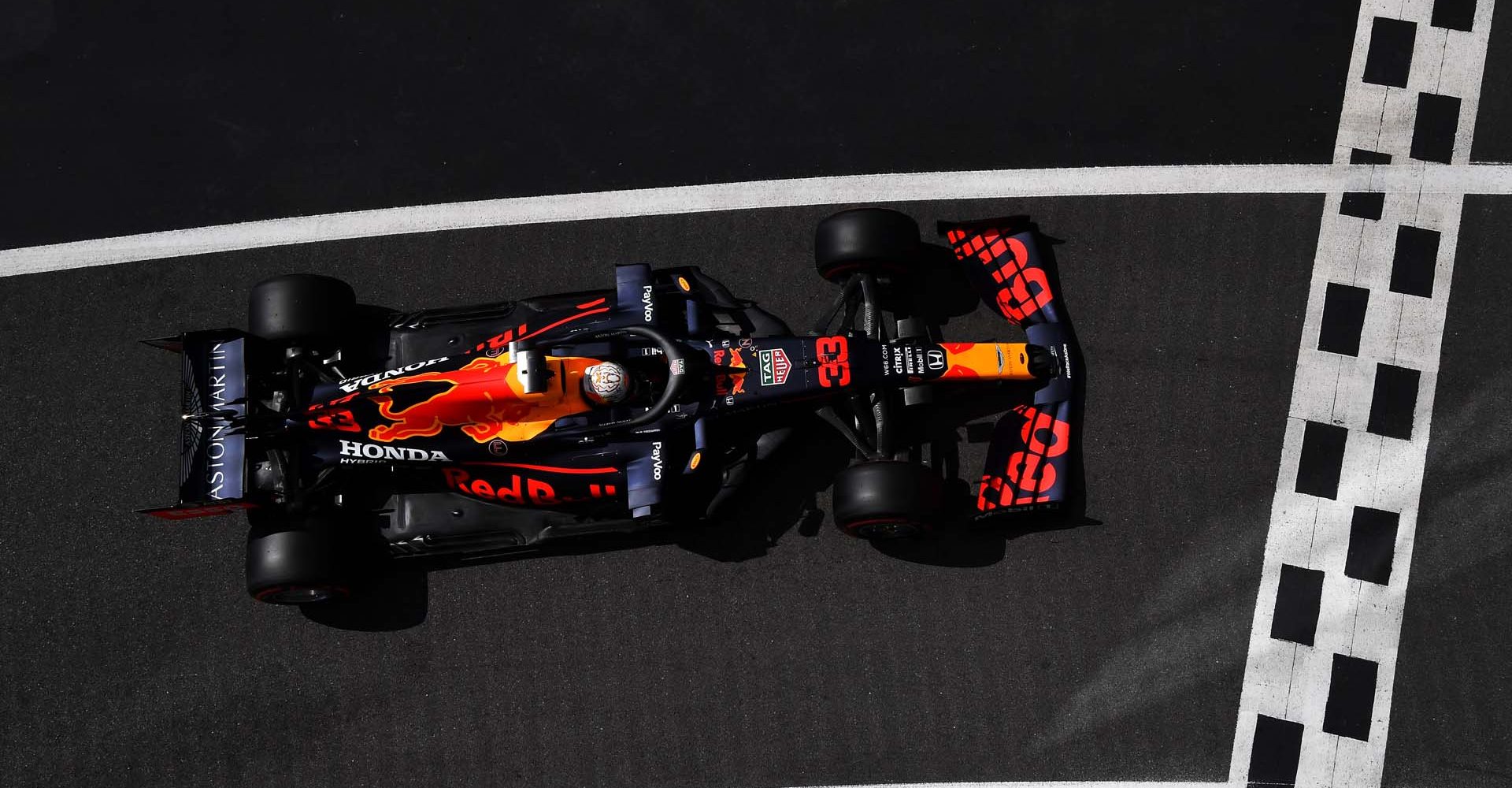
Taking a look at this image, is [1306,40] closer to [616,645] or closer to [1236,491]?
[1236,491]

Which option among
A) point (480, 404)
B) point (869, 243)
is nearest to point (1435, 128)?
point (869, 243)

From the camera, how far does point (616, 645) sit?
9.11 meters

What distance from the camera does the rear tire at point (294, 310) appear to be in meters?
8.64

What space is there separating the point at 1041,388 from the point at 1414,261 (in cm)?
394

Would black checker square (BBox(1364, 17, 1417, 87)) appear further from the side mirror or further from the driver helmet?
the side mirror

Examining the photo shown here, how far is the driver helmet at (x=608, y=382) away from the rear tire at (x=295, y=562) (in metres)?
2.66

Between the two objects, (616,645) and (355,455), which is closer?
(355,455)

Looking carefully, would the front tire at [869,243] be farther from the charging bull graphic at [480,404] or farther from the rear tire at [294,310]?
the rear tire at [294,310]

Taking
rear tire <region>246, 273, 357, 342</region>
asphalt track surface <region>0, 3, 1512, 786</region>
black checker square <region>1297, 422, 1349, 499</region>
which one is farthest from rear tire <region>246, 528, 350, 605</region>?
black checker square <region>1297, 422, 1349, 499</region>

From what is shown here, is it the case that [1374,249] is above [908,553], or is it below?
above

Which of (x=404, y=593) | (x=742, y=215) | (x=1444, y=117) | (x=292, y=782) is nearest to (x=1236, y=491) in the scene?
(x=1444, y=117)

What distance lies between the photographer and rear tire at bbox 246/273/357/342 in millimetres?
8641

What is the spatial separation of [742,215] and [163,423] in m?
5.86

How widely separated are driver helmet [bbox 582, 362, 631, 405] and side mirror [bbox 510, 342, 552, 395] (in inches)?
12.4
